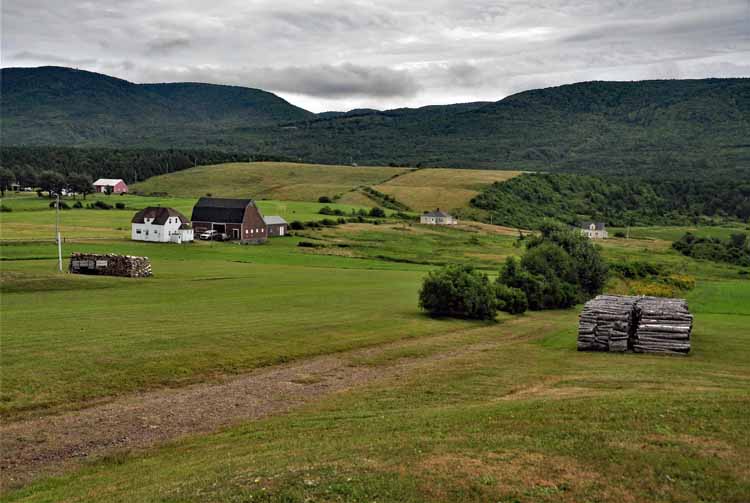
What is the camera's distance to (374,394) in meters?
27.1

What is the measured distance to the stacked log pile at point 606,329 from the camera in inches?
1543

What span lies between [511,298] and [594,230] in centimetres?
9422

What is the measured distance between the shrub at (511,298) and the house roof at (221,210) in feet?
185

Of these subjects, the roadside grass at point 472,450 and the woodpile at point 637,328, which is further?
the woodpile at point 637,328

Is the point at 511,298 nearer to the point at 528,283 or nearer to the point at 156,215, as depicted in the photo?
the point at 528,283

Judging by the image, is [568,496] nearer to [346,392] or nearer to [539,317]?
[346,392]

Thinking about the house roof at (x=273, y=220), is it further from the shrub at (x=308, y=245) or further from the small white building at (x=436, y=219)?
the small white building at (x=436, y=219)

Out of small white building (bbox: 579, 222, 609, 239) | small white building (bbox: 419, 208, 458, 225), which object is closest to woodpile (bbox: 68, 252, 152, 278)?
small white building (bbox: 419, 208, 458, 225)

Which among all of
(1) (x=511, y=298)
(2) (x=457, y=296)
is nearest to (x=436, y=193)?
(1) (x=511, y=298)

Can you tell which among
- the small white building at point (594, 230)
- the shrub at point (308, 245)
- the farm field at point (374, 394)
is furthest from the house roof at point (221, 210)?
the small white building at point (594, 230)

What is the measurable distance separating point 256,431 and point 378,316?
85.9 feet

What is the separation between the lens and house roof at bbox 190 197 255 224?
10694 cm

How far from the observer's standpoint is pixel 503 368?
3294cm

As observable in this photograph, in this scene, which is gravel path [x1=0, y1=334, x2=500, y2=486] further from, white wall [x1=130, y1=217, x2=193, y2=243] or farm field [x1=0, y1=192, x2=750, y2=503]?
white wall [x1=130, y1=217, x2=193, y2=243]
